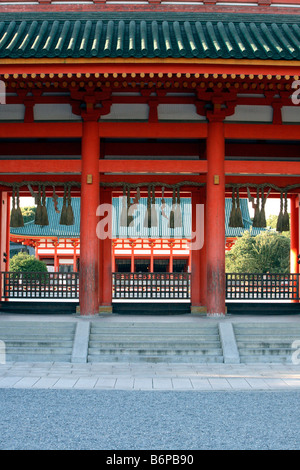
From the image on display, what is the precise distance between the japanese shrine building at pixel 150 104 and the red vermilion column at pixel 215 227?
24 millimetres

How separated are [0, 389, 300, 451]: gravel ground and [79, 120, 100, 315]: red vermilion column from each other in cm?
359

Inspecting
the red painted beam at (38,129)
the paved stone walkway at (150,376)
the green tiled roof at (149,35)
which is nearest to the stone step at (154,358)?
the paved stone walkway at (150,376)

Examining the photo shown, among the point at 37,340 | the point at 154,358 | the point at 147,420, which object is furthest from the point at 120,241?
the point at 147,420

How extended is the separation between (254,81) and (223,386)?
20.1ft

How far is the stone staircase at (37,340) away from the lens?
8.22 metres

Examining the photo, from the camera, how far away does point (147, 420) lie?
506 cm

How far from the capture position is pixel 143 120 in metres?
10.4

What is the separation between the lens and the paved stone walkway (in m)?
6.58

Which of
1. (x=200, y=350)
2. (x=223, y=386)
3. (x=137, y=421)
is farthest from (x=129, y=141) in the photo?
(x=137, y=421)

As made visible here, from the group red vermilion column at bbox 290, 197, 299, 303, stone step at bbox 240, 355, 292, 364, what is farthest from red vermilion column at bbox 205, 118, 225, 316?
red vermilion column at bbox 290, 197, 299, 303

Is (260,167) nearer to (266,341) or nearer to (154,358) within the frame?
(266,341)

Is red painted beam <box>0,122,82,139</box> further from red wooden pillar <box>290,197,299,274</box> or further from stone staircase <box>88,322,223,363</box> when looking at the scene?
red wooden pillar <box>290,197,299,274</box>

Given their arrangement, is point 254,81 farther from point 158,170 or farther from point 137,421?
point 137,421

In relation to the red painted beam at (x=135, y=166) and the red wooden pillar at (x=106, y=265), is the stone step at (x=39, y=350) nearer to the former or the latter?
the red wooden pillar at (x=106, y=265)
